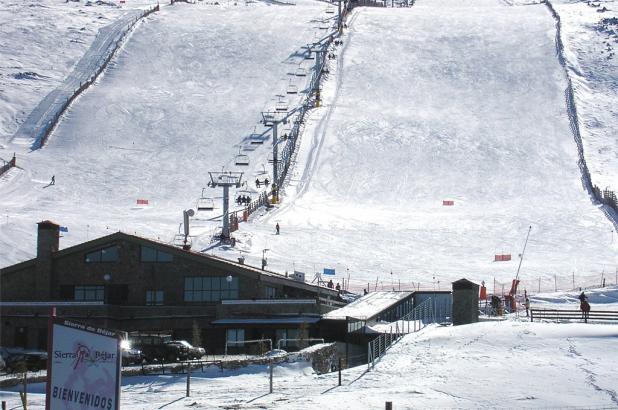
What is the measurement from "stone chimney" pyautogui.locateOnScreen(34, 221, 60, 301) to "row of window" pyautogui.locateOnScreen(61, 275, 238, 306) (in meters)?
0.54

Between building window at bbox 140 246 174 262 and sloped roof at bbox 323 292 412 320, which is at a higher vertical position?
building window at bbox 140 246 174 262

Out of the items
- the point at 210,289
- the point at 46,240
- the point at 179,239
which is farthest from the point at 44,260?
the point at 179,239

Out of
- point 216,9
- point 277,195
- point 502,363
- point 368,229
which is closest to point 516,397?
point 502,363

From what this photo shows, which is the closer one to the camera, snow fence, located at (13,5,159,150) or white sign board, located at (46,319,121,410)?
white sign board, located at (46,319,121,410)

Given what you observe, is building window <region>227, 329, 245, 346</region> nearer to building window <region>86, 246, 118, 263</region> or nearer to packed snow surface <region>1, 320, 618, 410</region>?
building window <region>86, 246, 118, 263</region>

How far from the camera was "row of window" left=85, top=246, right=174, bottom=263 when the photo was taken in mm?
35625

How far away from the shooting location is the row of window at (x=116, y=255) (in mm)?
35625

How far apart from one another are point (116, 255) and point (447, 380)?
15552mm

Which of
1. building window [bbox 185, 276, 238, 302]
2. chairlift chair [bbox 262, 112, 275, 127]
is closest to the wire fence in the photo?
chairlift chair [bbox 262, 112, 275, 127]

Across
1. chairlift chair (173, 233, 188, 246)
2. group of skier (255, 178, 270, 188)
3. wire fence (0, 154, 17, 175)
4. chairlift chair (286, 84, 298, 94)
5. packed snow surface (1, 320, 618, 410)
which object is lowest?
packed snow surface (1, 320, 618, 410)

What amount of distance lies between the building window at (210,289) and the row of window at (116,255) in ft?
3.03

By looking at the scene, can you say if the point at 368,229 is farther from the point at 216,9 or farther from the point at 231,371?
the point at 216,9

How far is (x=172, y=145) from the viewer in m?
70.1

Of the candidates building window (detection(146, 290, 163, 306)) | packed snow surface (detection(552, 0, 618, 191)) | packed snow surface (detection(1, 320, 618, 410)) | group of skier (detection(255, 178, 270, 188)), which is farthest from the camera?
packed snow surface (detection(552, 0, 618, 191))
